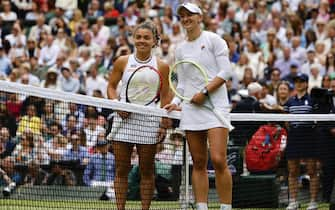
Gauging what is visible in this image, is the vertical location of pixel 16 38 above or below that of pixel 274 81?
above

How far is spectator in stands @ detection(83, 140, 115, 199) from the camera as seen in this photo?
1307 centimetres

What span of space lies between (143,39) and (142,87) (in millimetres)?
516

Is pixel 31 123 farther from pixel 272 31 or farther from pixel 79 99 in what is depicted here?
pixel 272 31

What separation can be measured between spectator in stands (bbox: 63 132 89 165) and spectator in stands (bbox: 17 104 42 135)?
547 millimetres

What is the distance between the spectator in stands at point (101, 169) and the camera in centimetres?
1307

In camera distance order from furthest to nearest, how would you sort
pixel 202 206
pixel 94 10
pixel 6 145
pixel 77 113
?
pixel 94 10, pixel 6 145, pixel 77 113, pixel 202 206

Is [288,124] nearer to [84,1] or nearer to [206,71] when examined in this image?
[206,71]

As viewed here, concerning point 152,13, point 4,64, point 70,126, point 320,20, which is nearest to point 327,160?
point 70,126

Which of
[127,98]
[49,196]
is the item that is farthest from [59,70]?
[127,98]

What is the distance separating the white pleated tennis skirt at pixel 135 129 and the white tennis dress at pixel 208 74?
1.73 ft

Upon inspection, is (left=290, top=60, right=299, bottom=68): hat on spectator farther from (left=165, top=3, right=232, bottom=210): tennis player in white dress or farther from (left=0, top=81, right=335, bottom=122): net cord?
(left=165, top=3, right=232, bottom=210): tennis player in white dress

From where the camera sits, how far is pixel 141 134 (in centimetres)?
1091

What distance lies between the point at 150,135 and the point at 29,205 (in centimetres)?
266

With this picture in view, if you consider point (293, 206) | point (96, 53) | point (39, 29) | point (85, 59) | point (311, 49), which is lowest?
point (293, 206)
